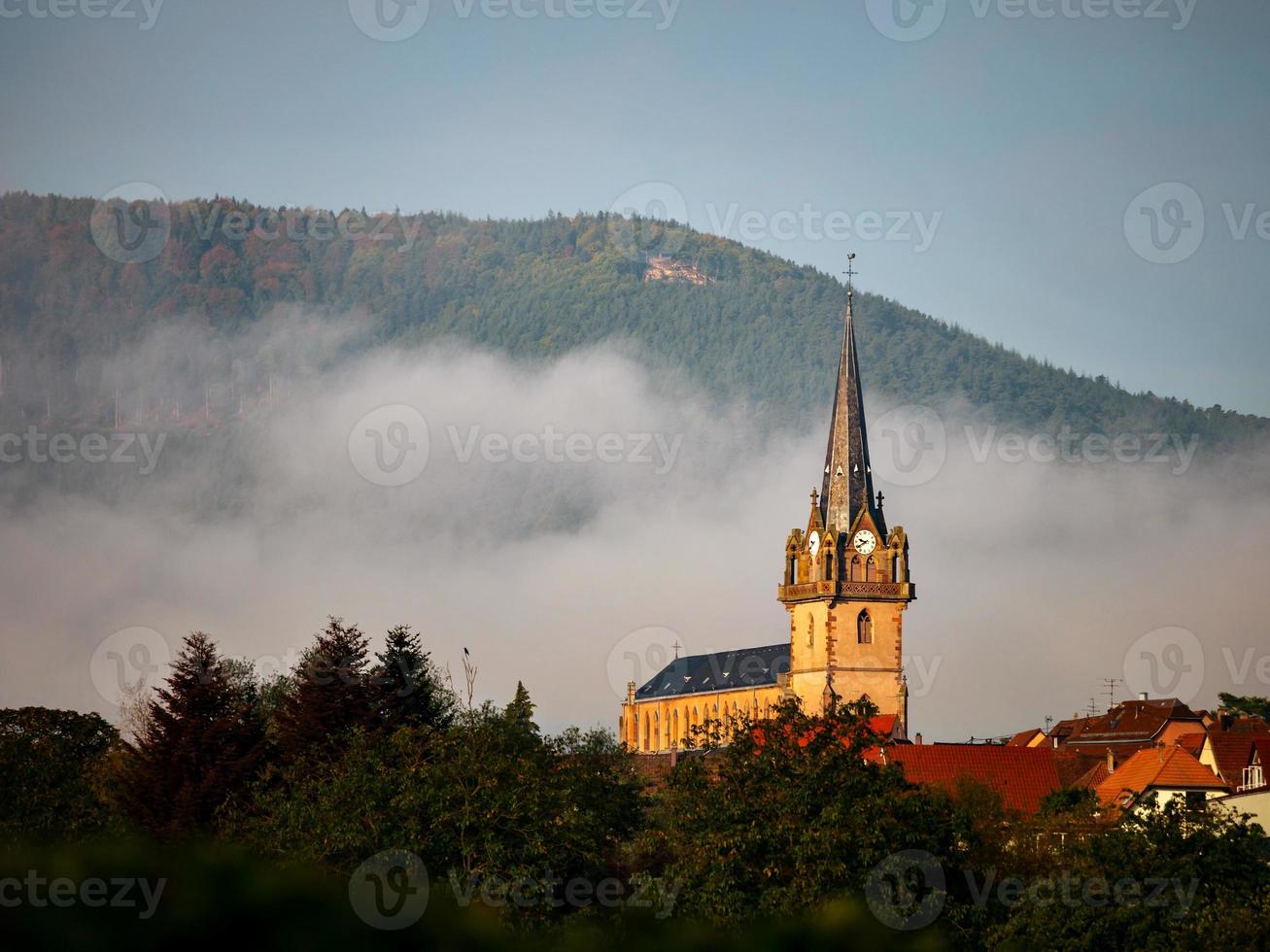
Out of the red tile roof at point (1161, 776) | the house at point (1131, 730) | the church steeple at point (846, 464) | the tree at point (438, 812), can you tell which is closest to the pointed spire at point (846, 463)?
A: the church steeple at point (846, 464)

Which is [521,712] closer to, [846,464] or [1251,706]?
[846,464]

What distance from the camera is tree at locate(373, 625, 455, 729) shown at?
221 feet

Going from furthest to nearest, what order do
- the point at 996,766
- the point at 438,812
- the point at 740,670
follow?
the point at 740,670
the point at 996,766
the point at 438,812

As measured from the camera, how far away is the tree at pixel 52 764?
48.3 metres

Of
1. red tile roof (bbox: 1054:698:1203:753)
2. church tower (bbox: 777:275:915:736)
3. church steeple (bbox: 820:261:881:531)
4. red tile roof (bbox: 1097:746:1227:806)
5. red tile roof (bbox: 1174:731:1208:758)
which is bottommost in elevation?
red tile roof (bbox: 1097:746:1227:806)

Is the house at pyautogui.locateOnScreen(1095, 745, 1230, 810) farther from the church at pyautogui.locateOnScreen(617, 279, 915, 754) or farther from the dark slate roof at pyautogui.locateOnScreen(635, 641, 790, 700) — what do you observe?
the dark slate roof at pyautogui.locateOnScreen(635, 641, 790, 700)

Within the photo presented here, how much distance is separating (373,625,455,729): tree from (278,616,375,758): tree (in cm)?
70

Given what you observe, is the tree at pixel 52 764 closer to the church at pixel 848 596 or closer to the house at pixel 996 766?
the house at pixel 996 766

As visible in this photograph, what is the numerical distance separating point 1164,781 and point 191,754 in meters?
39.4

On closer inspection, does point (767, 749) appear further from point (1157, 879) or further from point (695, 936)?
point (695, 936)

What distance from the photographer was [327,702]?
221 feet

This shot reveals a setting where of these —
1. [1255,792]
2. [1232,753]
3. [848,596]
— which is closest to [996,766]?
[1232,753]

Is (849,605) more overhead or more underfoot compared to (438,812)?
more overhead

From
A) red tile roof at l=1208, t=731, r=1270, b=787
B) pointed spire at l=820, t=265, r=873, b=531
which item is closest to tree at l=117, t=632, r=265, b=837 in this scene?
red tile roof at l=1208, t=731, r=1270, b=787
